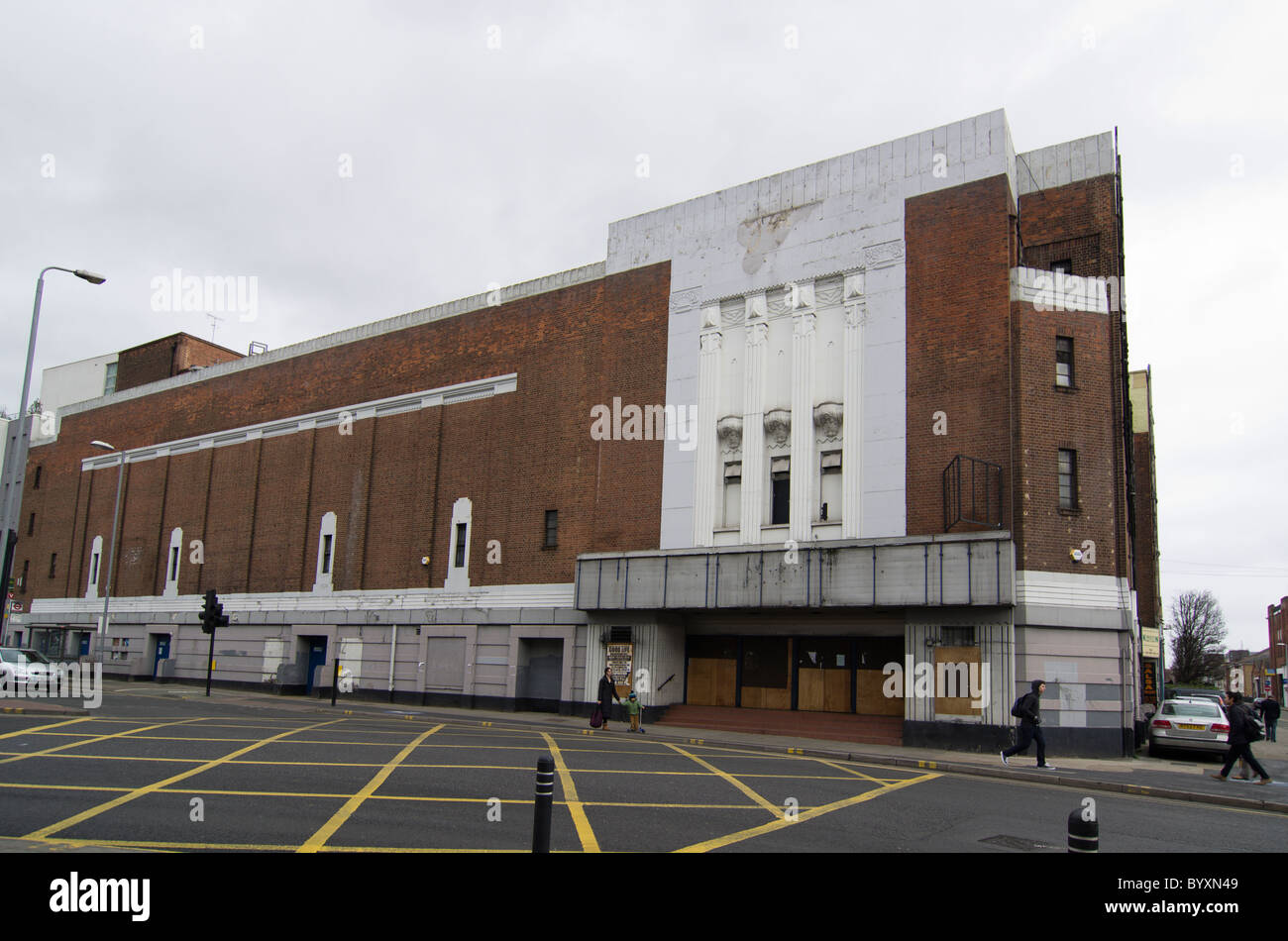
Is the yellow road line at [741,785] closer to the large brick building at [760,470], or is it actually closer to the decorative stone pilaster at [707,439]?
the large brick building at [760,470]

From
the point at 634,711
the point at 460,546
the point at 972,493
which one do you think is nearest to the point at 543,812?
the point at 634,711

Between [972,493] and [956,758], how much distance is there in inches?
252

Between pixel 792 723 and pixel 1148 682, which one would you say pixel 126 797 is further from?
pixel 1148 682

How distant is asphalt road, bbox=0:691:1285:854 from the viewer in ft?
32.2

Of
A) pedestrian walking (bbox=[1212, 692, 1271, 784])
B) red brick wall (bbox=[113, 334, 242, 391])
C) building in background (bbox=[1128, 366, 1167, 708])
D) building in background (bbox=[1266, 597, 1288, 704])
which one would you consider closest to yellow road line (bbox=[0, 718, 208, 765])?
pedestrian walking (bbox=[1212, 692, 1271, 784])

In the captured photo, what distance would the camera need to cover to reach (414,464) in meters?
36.3

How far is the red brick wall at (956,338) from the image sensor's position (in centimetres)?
2386

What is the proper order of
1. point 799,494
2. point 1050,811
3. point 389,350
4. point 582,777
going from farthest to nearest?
point 389,350
point 799,494
point 582,777
point 1050,811

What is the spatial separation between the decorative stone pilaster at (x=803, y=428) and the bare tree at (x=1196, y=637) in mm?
69316

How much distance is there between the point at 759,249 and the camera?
1139 inches
